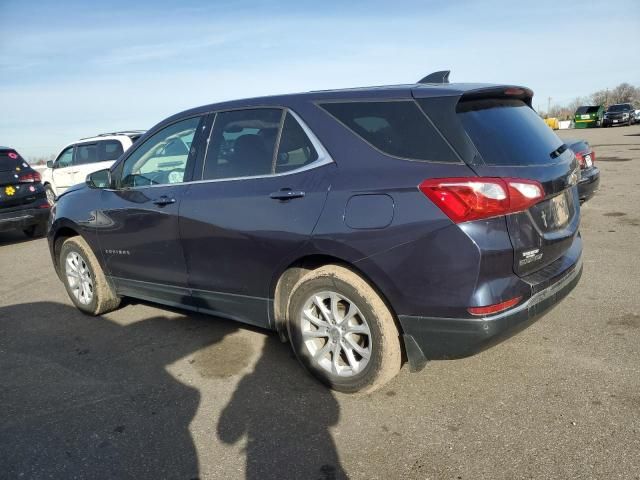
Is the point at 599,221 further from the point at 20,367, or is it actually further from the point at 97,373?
the point at 20,367

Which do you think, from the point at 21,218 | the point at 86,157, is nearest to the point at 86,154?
the point at 86,157

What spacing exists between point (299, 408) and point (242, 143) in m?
1.77

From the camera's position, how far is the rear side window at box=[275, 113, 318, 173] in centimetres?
317

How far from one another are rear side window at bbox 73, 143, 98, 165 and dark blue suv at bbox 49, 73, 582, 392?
27.6 ft

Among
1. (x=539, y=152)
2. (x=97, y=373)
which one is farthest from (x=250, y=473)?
(x=539, y=152)

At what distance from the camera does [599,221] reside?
7297 mm

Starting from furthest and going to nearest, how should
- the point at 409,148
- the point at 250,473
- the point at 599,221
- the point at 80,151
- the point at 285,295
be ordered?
1. the point at 80,151
2. the point at 599,221
3. the point at 285,295
4. the point at 409,148
5. the point at 250,473

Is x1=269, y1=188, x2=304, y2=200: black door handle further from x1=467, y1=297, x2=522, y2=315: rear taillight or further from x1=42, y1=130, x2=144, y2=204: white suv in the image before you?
x1=42, y1=130, x2=144, y2=204: white suv

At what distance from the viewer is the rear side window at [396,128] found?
275cm

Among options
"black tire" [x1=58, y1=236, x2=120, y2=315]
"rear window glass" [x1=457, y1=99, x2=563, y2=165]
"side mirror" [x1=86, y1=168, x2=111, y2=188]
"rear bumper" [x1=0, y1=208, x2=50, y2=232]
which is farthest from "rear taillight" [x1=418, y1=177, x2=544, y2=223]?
"rear bumper" [x1=0, y1=208, x2=50, y2=232]

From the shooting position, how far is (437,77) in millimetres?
3508

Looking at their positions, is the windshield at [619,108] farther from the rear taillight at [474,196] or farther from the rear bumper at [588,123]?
the rear taillight at [474,196]

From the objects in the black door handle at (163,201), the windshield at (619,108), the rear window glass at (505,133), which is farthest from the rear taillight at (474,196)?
the windshield at (619,108)

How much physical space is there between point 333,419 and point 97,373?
183 centimetres
